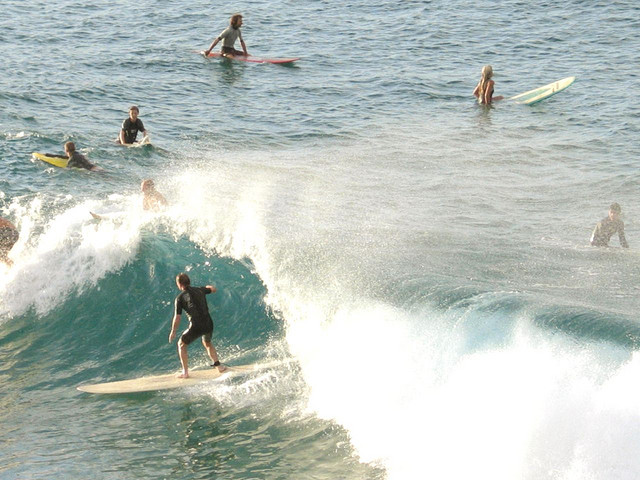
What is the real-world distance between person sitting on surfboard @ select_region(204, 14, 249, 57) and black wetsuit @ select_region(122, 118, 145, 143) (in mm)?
7337

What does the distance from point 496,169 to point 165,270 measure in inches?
366

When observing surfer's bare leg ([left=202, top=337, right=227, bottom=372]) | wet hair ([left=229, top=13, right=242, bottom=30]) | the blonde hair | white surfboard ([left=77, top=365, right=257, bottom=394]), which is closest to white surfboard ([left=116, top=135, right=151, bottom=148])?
wet hair ([left=229, top=13, right=242, bottom=30])

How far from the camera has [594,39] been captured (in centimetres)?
2986

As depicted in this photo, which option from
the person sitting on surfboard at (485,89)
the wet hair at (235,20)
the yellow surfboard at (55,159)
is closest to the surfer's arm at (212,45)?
the wet hair at (235,20)

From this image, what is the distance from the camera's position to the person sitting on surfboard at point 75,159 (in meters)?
19.5

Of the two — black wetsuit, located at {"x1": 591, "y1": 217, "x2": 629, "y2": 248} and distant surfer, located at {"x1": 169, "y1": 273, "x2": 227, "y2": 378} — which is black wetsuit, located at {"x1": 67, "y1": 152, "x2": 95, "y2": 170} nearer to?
distant surfer, located at {"x1": 169, "y1": 273, "x2": 227, "y2": 378}

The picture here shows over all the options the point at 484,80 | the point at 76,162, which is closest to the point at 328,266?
the point at 76,162

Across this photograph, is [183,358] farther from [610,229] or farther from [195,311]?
[610,229]

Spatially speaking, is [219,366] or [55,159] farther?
[55,159]

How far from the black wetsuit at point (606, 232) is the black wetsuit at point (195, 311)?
7.34 m

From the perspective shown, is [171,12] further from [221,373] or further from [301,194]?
[221,373]

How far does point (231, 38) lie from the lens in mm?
28062

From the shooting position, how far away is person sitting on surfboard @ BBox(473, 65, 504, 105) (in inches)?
957

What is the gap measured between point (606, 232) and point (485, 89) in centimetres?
1000
